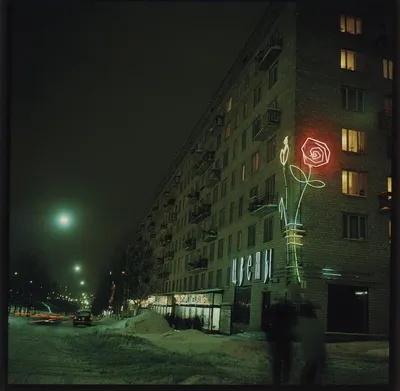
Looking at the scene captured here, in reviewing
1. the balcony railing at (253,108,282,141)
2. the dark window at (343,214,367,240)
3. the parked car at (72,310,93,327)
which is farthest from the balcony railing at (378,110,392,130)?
the parked car at (72,310,93,327)

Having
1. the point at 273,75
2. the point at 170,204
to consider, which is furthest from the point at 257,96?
the point at 170,204

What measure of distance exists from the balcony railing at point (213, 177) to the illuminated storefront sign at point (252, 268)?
8240mm

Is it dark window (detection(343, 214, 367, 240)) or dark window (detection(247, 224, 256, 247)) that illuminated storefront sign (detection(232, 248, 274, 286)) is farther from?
dark window (detection(343, 214, 367, 240))

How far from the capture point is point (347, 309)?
21.5 meters

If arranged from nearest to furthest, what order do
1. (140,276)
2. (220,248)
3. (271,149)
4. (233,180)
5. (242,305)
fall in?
(271,149) < (242,305) < (233,180) < (220,248) < (140,276)

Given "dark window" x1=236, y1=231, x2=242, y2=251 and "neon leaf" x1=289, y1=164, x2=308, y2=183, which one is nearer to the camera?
"neon leaf" x1=289, y1=164, x2=308, y2=183

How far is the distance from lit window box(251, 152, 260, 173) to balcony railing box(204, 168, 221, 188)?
7.46 metres

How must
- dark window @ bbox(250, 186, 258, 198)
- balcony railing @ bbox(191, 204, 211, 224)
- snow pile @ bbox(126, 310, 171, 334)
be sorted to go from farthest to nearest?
balcony railing @ bbox(191, 204, 211, 224) < dark window @ bbox(250, 186, 258, 198) < snow pile @ bbox(126, 310, 171, 334)

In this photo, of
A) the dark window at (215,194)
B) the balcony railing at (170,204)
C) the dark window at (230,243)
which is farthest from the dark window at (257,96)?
the balcony railing at (170,204)

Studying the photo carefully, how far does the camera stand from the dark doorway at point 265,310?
23.8 metres

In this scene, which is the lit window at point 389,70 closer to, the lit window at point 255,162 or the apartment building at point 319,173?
the apartment building at point 319,173

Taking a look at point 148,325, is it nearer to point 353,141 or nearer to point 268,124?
point 268,124

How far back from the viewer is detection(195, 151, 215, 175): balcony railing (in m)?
38.8

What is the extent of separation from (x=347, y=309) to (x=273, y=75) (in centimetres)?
1327
